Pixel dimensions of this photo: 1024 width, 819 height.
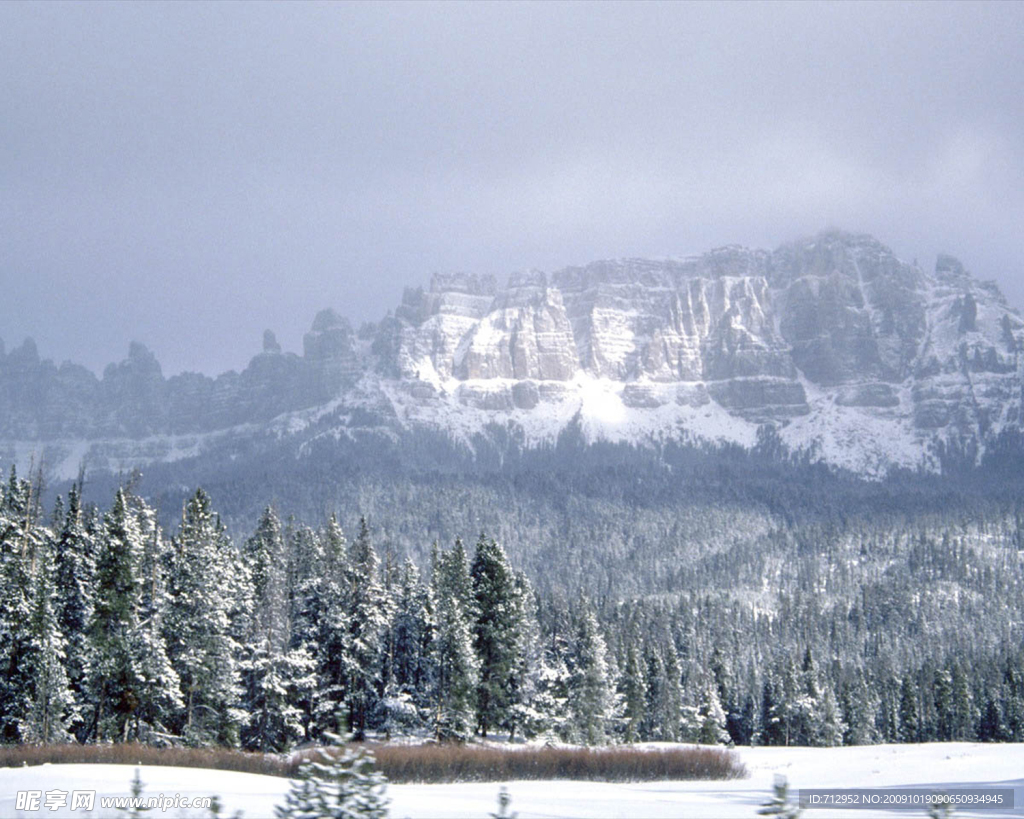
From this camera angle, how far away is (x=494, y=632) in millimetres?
60625

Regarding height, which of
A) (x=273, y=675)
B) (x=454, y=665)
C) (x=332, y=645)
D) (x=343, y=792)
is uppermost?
(x=343, y=792)

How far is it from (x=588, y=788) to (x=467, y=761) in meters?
7.56

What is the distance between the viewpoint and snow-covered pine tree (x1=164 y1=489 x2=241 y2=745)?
52000mm

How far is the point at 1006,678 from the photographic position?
361ft

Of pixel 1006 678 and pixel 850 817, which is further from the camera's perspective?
pixel 1006 678

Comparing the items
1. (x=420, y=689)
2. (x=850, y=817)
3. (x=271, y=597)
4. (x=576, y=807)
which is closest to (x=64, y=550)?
(x=271, y=597)

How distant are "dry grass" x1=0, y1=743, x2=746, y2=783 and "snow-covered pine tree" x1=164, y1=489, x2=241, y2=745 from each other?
12.1 m

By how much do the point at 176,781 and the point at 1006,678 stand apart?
4080 inches

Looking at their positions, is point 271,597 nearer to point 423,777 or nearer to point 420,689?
point 420,689

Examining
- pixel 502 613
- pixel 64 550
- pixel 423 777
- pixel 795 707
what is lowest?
pixel 795 707

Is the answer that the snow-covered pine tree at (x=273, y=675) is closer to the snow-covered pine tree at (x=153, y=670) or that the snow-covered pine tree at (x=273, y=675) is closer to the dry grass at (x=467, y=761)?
the snow-covered pine tree at (x=153, y=670)

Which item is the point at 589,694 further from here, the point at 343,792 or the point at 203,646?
the point at 343,792

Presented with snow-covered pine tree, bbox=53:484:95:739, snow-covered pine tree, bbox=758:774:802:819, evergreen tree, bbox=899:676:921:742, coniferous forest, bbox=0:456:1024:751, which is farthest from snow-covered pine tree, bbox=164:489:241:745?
evergreen tree, bbox=899:676:921:742

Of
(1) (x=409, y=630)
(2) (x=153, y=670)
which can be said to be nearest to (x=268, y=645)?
(2) (x=153, y=670)
